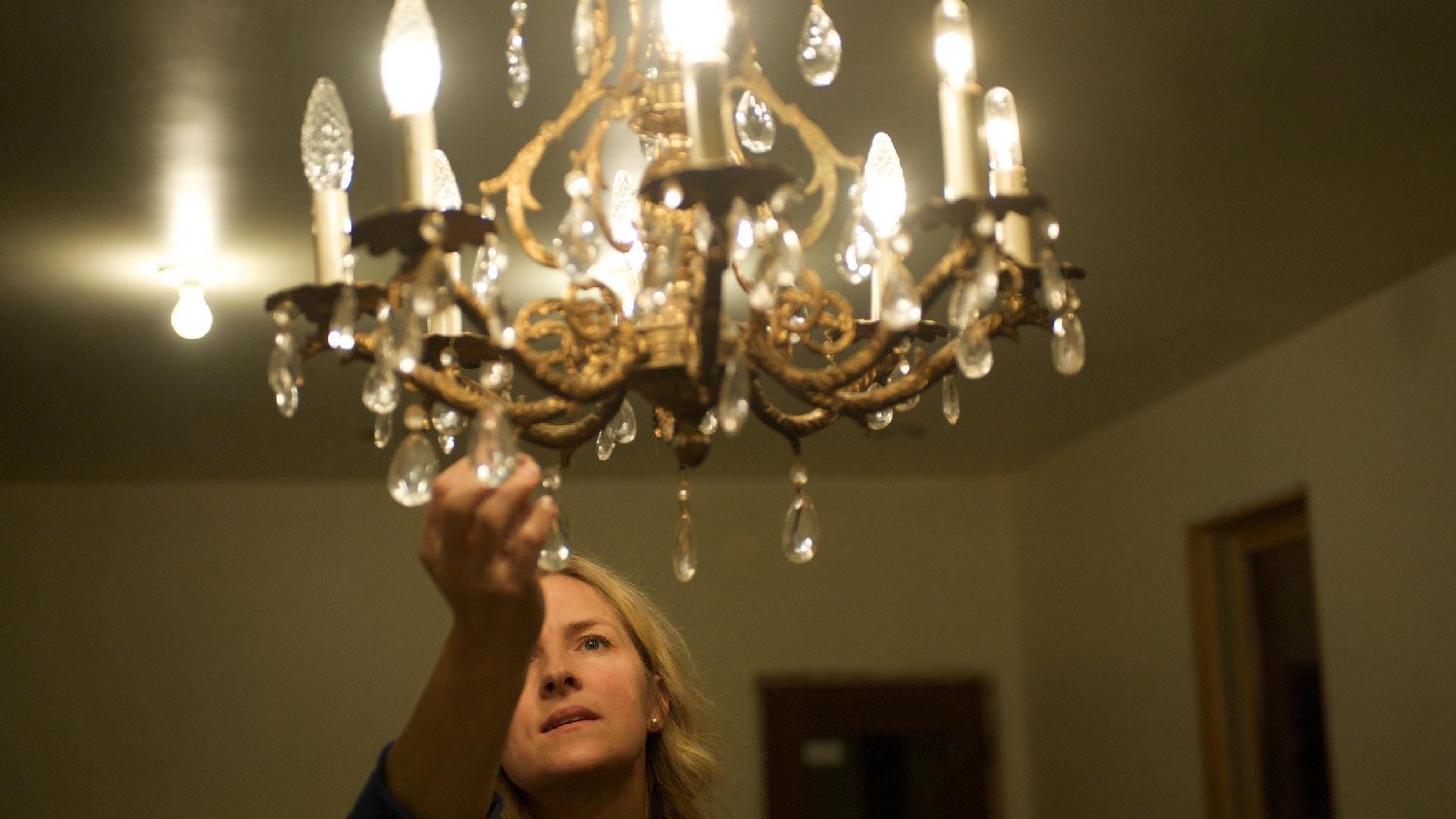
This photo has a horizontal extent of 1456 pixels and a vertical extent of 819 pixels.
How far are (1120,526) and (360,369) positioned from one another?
107 inches

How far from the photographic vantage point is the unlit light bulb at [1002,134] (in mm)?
1275

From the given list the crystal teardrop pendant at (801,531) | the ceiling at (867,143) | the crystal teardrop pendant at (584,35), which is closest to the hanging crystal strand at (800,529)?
the crystal teardrop pendant at (801,531)

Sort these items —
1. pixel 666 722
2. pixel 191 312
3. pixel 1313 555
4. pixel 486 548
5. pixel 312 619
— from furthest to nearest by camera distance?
1. pixel 312 619
2. pixel 1313 555
3. pixel 191 312
4. pixel 666 722
5. pixel 486 548

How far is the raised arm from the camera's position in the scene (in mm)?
952

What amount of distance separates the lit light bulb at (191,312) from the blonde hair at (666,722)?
1.65 metres

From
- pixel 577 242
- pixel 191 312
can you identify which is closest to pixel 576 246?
pixel 577 242

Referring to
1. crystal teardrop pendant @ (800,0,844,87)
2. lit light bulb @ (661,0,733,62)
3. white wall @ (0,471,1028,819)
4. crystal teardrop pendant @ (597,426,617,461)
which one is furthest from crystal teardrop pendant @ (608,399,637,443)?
white wall @ (0,471,1028,819)

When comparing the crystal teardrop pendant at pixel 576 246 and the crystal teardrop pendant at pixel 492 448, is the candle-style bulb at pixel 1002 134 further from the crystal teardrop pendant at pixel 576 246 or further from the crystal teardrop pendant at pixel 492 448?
the crystal teardrop pendant at pixel 492 448

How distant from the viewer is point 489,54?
7.75 feet

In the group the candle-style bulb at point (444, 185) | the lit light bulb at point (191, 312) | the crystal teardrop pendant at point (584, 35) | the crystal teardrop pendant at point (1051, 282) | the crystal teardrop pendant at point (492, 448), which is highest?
the lit light bulb at point (191, 312)

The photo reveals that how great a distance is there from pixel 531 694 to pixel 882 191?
72 cm

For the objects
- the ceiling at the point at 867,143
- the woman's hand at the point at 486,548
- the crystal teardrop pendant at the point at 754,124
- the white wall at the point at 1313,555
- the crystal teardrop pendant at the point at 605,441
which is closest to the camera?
the woman's hand at the point at 486,548

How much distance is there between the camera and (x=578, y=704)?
1744mm

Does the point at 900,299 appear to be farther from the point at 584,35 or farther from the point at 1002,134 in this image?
the point at 584,35
